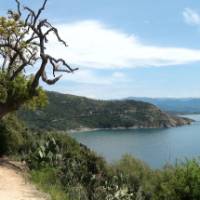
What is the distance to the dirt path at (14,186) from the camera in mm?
11148

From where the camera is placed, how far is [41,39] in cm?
1819

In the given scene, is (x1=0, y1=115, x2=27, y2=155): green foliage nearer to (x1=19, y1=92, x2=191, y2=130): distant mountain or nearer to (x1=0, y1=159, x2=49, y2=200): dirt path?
(x1=0, y1=159, x2=49, y2=200): dirt path

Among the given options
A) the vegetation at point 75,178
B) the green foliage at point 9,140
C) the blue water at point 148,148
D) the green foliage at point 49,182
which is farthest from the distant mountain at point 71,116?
the green foliage at point 49,182

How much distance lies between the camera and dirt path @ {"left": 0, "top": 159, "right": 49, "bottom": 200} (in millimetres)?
11148

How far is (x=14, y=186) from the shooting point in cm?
1248

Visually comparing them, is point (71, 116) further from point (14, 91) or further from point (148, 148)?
point (14, 91)

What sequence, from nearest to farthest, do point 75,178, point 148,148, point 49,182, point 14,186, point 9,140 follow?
point 14,186, point 49,182, point 75,178, point 9,140, point 148,148

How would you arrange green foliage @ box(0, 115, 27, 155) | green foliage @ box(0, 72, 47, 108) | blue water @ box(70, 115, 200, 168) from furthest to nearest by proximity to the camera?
blue water @ box(70, 115, 200, 168) < green foliage @ box(0, 115, 27, 155) < green foliage @ box(0, 72, 47, 108)

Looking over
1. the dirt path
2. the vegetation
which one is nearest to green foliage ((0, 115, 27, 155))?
the vegetation

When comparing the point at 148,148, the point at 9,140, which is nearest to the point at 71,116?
the point at 148,148

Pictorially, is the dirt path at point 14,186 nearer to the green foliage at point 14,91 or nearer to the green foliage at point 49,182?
the green foliage at point 49,182

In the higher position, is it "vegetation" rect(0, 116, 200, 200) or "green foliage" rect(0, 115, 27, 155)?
"green foliage" rect(0, 115, 27, 155)

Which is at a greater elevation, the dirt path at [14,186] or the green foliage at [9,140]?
the green foliage at [9,140]

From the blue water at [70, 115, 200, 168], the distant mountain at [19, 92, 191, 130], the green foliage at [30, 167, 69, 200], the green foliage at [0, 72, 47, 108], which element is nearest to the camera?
the green foliage at [30, 167, 69, 200]
